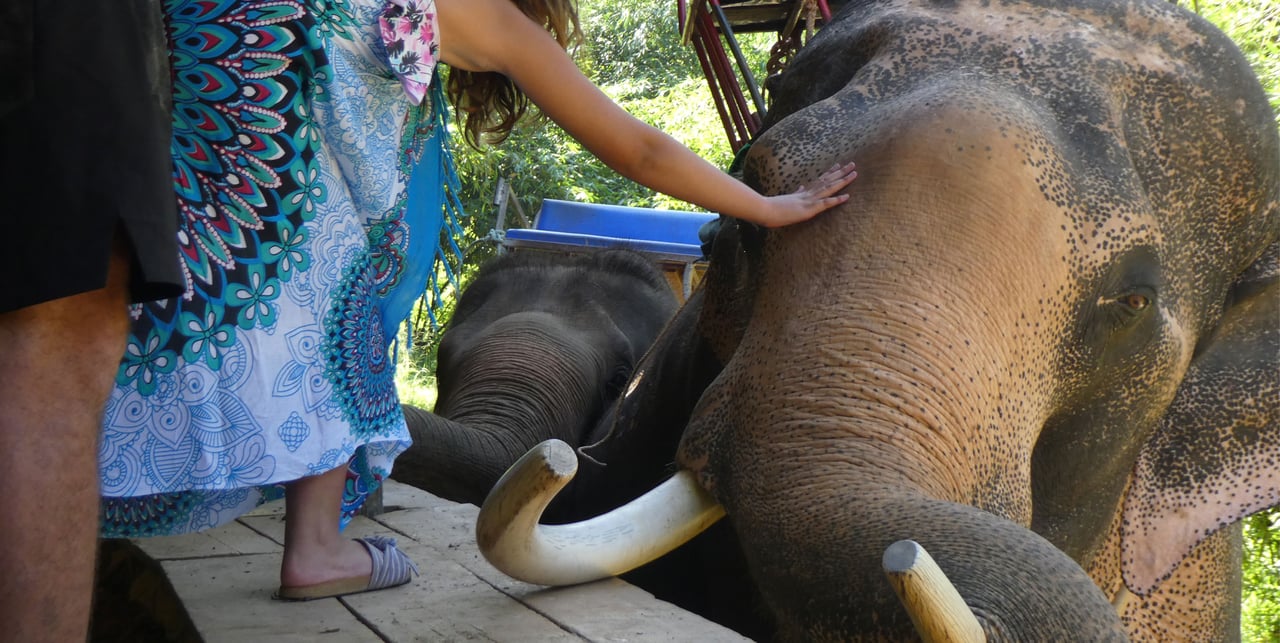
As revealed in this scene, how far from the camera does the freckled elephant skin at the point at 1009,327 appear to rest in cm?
170

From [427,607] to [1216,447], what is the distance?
1568mm

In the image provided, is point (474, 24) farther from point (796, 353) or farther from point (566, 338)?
point (566, 338)

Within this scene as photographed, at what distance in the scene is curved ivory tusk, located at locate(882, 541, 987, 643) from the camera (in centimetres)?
127

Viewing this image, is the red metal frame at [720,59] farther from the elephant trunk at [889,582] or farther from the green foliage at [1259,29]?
the elephant trunk at [889,582]

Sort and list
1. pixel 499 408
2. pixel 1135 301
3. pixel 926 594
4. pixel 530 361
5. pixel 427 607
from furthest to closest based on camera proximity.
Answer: pixel 530 361
pixel 499 408
pixel 1135 301
pixel 427 607
pixel 926 594

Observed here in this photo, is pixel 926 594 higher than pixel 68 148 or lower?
lower

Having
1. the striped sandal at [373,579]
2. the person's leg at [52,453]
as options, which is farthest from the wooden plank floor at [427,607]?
the person's leg at [52,453]

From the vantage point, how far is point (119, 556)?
2830 millimetres

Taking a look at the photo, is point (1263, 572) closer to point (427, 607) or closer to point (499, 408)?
point (499, 408)

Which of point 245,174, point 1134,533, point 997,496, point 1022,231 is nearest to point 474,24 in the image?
point 245,174

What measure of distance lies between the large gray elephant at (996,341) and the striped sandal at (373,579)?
0.38 m

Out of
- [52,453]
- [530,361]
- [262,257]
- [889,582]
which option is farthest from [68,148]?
[530,361]

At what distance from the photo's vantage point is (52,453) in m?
1.36

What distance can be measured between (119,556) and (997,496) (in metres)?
1.85
